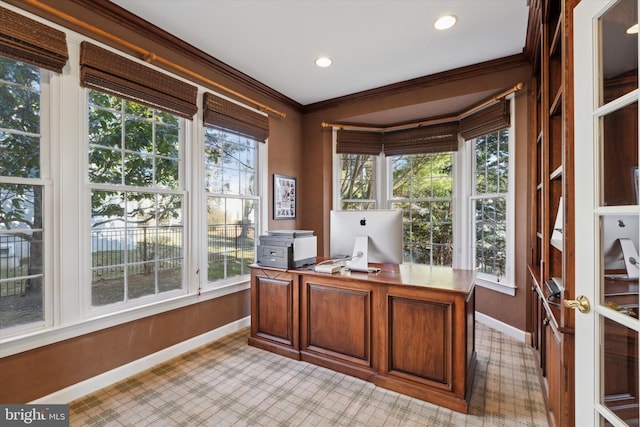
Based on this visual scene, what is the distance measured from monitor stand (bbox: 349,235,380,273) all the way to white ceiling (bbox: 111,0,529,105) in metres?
1.77

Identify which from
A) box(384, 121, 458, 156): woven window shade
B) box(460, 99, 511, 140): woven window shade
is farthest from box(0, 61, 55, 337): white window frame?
box(460, 99, 511, 140): woven window shade

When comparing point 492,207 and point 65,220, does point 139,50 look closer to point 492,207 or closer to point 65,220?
point 65,220

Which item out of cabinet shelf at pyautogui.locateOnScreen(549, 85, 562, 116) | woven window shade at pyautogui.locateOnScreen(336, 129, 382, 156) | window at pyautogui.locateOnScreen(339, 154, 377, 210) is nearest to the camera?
cabinet shelf at pyautogui.locateOnScreen(549, 85, 562, 116)

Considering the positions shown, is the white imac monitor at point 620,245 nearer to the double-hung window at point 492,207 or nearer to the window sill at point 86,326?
the double-hung window at point 492,207

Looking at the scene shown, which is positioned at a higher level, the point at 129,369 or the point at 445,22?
the point at 445,22

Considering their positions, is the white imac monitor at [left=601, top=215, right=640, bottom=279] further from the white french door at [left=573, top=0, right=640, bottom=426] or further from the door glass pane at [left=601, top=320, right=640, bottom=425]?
the door glass pane at [left=601, top=320, right=640, bottom=425]

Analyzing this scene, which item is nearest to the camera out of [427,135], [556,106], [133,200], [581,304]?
[581,304]

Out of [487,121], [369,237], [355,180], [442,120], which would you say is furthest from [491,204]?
[369,237]

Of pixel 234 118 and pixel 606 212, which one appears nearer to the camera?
pixel 606 212

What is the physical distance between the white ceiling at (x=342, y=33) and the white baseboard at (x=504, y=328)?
2.77m

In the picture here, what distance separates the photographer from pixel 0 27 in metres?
1.71

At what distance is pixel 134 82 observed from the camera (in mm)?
2346

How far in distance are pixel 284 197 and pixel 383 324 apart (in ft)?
7.64

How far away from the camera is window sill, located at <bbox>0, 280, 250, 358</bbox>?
1.82m
